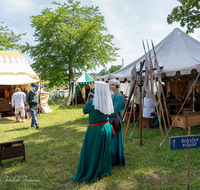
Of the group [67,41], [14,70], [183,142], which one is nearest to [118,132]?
[183,142]

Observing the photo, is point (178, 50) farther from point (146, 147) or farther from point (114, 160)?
point (114, 160)

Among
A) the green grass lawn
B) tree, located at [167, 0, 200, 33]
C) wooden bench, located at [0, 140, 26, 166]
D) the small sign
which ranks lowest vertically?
the green grass lawn

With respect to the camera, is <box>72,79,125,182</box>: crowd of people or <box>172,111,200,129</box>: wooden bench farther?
<box>172,111,200,129</box>: wooden bench

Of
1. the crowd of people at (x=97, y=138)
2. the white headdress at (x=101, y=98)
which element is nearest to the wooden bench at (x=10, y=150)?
the crowd of people at (x=97, y=138)

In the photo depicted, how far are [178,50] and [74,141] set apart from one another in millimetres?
4712

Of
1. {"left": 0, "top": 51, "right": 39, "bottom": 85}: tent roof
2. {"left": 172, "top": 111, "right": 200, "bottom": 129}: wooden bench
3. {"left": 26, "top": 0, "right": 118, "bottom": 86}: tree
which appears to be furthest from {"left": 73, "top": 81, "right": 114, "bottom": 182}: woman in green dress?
{"left": 26, "top": 0, "right": 118, "bottom": 86}: tree

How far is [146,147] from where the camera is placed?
4.30m

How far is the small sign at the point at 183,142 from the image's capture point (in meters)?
2.09

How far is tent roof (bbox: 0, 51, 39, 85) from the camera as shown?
8.53m

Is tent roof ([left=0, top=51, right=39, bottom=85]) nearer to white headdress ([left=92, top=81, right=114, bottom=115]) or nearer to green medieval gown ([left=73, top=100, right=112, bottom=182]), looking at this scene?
green medieval gown ([left=73, top=100, right=112, bottom=182])

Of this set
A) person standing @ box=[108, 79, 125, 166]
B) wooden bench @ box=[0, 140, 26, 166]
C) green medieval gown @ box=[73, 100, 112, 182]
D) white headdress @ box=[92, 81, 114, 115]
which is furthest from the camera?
wooden bench @ box=[0, 140, 26, 166]

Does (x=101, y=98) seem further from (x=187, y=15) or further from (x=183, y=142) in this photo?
(x=187, y=15)

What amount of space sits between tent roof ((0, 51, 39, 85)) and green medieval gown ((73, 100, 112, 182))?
273 inches

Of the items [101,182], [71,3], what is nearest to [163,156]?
[101,182]
